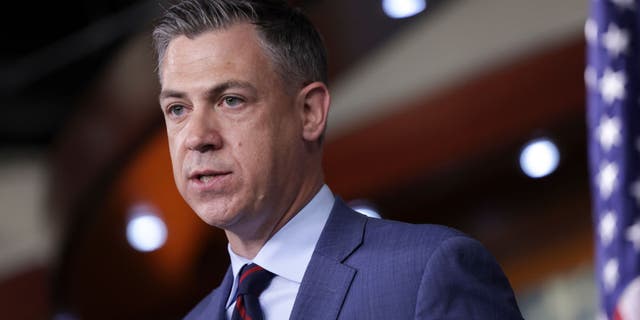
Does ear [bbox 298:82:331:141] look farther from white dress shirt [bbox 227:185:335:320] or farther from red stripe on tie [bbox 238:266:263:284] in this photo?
red stripe on tie [bbox 238:266:263:284]

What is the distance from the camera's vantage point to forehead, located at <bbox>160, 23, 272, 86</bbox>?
1.67m

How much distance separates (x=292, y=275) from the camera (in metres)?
1.71

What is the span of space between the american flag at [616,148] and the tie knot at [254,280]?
54cm

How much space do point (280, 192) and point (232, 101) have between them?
169 mm

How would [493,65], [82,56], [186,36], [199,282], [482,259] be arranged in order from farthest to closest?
[82,56], [199,282], [493,65], [186,36], [482,259]

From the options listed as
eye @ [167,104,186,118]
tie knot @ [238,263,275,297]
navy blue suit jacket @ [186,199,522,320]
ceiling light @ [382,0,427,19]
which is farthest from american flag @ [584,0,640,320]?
ceiling light @ [382,0,427,19]

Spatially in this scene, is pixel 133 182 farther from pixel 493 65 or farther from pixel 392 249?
pixel 392 249

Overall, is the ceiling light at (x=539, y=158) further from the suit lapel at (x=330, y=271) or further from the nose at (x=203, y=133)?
the nose at (x=203, y=133)

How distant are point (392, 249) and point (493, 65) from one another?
4117 millimetres

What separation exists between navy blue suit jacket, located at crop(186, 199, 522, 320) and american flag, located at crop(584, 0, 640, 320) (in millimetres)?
168

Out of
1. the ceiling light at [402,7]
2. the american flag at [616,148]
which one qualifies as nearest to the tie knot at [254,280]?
the american flag at [616,148]

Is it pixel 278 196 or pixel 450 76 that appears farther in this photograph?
pixel 450 76

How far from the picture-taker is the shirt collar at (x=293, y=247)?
5.61 feet

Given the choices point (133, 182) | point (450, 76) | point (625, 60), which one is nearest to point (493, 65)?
point (450, 76)
